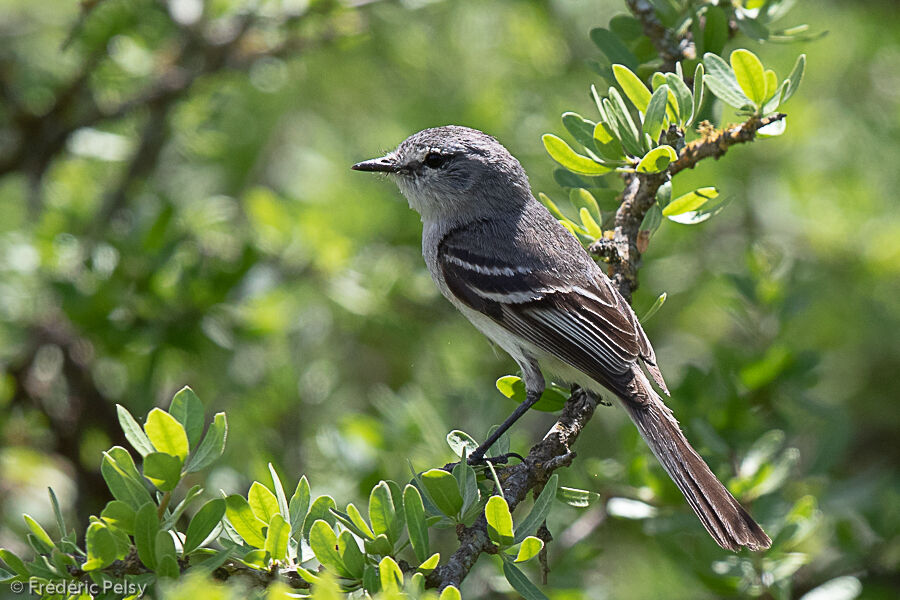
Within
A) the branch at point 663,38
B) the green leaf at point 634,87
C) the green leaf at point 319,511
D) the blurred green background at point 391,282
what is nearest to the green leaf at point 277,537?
the green leaf at point 319,511

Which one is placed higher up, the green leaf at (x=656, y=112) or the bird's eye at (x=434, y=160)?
the green leaf at (x=656, y=112)

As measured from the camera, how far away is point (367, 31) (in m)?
4.88

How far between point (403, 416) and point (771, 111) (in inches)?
73.7

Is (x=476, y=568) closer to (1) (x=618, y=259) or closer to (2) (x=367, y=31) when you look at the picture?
(1) (x=618, y=259)

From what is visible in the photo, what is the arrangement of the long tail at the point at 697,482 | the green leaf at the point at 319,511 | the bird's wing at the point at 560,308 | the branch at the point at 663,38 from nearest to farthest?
the green leaf at the point at 319,511
the long tail at the point at 697,482
the branch at the point at 663,38
the bird's wing at the point at 560,308

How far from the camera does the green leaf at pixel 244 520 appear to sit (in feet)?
6.54

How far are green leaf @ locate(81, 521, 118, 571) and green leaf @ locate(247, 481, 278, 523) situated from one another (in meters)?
0.30

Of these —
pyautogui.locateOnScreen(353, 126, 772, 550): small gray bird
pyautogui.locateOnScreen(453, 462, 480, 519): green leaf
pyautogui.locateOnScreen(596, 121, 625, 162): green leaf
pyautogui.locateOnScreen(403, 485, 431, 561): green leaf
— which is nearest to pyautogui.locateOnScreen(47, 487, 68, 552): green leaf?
pyautogui.locateOnScreen(403, 485, 431, 561): green leaf

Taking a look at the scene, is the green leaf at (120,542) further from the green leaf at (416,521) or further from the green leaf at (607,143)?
the green leaf at (607,143)

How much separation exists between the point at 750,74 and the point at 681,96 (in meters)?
0.21

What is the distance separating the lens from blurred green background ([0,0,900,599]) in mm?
3441

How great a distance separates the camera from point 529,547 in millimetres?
1916

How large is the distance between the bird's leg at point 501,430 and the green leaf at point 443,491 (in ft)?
1.51

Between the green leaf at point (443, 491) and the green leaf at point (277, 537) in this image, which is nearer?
the green leaf at point (277, 537)
